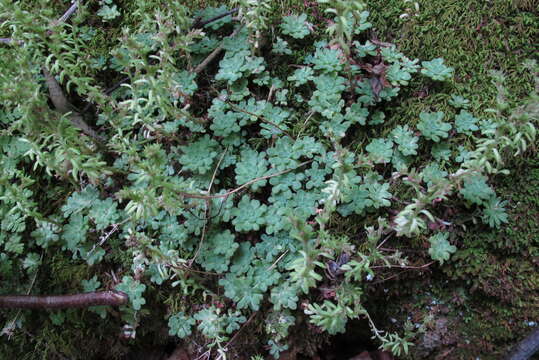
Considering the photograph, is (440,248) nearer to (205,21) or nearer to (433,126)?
(433,126)

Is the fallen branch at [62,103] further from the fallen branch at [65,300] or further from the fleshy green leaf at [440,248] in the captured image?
the fleshy green leaf at [440,248]

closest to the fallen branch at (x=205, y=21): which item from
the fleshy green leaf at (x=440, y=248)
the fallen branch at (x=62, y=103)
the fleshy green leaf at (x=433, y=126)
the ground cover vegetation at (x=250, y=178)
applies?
the ground cover vegetation at (x=250, y=178)

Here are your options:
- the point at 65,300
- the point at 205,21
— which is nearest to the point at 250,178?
the point at 205,21

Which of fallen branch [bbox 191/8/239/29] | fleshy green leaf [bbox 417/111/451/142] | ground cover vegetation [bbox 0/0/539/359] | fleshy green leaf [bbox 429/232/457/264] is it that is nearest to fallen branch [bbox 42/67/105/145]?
ground cover vegetation [bbox 0/0/539/359]

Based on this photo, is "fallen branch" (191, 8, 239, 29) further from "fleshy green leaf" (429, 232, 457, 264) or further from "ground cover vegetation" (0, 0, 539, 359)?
"fleshy green leaf" (429, 232, 457, 264)

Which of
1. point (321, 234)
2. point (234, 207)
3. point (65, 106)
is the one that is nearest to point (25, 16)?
point (65, 106)

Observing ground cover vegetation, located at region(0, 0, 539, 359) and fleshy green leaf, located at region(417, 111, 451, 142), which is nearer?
ground cover vegetation, located at region(0, 0, 539, 359)

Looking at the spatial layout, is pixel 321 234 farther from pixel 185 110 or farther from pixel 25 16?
pixel 25 16
